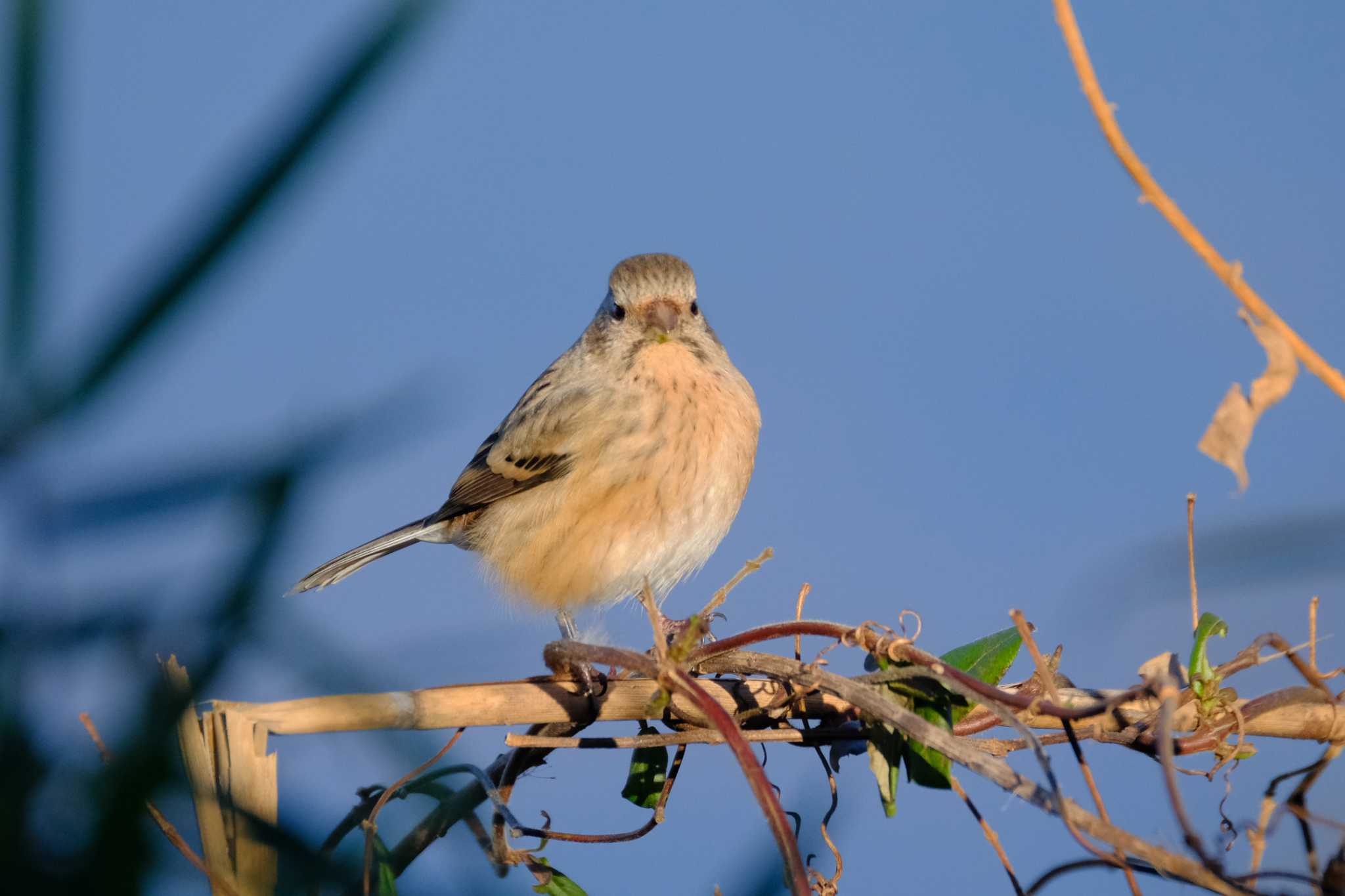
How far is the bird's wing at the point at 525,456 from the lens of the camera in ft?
14.5

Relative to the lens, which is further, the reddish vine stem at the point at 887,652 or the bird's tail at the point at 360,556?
the bird's tail at the point at 360,556

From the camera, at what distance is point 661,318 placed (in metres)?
4.47

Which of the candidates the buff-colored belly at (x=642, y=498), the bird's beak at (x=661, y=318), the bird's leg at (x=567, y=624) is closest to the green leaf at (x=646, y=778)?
the buff-colored belly at (x=642, y=498)

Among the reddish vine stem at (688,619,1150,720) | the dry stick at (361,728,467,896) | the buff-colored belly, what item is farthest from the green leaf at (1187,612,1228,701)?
the buff-colored belly

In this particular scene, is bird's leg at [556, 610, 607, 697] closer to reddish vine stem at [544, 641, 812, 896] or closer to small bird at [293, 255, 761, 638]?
reddish vine stem at [544, 641, 812, 896]

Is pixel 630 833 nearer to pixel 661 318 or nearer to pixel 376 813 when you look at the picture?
pixel 376 813

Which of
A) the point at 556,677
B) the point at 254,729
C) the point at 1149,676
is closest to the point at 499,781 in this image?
the point at 556,677

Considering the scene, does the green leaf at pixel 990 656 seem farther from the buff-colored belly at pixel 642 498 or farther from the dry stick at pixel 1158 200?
the buff-colored belly at pixel 642 498

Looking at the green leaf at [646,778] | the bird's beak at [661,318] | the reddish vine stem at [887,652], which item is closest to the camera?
the reddish vine stem at [887,652]

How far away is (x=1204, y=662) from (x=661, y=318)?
2.81 m

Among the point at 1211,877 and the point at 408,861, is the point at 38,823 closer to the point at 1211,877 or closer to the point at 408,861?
the point at 408,861

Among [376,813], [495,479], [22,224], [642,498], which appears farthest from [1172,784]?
[495,479]

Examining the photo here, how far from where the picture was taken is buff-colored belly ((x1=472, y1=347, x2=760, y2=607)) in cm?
414

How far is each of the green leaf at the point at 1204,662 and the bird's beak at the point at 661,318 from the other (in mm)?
2758
